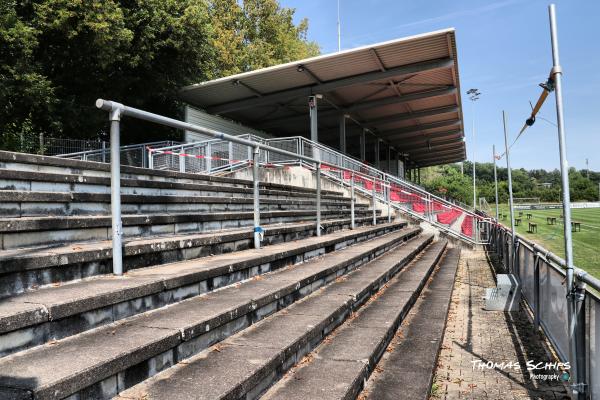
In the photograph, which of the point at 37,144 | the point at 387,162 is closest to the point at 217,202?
the point at 37,144

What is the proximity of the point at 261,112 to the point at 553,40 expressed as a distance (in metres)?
23.6

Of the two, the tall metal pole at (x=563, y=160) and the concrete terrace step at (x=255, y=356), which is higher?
the tall metal pole at (x=563, y=160)

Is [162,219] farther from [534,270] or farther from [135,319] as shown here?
[534,270]

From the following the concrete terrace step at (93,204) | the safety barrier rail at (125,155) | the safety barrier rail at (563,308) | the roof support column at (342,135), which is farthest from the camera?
the roof support column at (342,135)

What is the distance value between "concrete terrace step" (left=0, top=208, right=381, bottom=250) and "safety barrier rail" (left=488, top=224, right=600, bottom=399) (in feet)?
12.3

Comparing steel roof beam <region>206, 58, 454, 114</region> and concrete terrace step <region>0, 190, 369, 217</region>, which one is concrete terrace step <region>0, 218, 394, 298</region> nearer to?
concrete terrace step <region>0, 190, 369, 217</region>

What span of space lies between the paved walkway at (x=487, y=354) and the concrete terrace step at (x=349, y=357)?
52 cm

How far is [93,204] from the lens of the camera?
14.2 ft

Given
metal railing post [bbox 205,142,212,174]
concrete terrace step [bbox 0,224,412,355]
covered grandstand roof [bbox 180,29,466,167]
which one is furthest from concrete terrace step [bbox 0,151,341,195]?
covered grandstand roof [bbox 180,29,466,167]

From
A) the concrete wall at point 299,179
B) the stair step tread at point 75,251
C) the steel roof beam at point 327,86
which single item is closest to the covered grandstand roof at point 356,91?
the steel roof beam at point 327,86

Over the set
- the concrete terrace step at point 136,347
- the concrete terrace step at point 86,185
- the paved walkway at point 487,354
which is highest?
the concrete terrace step at point 86,185

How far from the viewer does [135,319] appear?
2.69 m

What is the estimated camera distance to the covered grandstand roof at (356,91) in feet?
58.4

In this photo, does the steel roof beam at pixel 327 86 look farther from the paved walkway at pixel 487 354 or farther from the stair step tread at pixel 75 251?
the stair step tread at pixel 75 251
